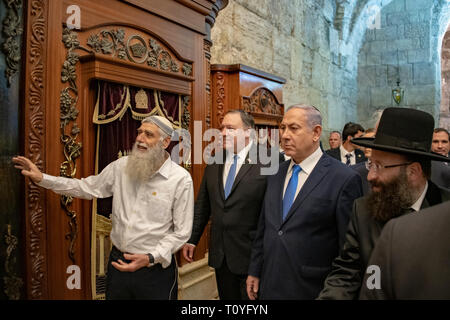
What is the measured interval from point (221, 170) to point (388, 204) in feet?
5.27

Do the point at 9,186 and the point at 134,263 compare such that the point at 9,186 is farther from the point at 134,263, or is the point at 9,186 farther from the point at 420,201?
the point at 420,201

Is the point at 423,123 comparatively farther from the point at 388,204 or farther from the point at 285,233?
the point at 285,233

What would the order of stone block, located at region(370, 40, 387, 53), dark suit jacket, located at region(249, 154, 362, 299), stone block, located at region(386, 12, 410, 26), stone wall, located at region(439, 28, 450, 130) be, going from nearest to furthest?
dark suit jacket, located at region(249, 154, 362, 299), stone block, located at region(386, 12, 410, 26), stone block, located at region(370, 40, 387, 53), stone wall, located at region(439, 28, 450, 130)

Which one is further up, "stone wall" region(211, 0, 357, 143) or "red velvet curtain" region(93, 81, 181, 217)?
"stone wall" region(211, 0, 357, 143)

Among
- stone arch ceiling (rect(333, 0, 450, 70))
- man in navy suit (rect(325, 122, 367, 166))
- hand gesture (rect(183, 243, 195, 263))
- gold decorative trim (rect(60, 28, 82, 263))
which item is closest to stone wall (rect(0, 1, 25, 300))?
gold decorative trim (rect(60, 28, 82, 263))

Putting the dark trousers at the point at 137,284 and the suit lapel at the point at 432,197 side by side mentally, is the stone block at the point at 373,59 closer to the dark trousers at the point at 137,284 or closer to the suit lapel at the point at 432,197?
the suit lapel at the point at 432,197

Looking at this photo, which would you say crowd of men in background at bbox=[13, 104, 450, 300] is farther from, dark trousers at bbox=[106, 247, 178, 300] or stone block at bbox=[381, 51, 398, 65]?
stone block at bbox=[381, 51, 398, 65]

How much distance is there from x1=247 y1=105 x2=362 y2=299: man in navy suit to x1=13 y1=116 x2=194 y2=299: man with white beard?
1.99ft

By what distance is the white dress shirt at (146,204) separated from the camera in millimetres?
2463

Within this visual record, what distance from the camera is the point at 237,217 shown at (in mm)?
2865

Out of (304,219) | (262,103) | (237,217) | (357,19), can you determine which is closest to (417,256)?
(304,219)

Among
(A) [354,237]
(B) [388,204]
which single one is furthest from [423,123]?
(A) [354,237]

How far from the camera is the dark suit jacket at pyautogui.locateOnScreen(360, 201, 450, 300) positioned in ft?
2.88

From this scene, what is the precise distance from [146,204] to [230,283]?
3.03 ft
